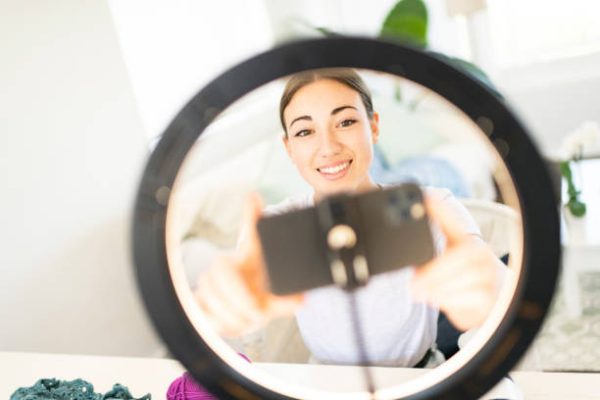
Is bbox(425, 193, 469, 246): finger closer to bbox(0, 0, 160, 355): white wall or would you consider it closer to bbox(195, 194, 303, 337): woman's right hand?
bbox(195, 194, 303, 337): woman's right hand

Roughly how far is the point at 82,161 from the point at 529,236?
1.43m

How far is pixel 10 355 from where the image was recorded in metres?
0.98

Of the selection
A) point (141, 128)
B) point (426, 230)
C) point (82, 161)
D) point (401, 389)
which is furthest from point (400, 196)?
point (141, 128)

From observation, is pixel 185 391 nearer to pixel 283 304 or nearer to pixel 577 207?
pixel 283 304

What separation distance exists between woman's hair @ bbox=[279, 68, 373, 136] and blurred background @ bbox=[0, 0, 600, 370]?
0.74 metres

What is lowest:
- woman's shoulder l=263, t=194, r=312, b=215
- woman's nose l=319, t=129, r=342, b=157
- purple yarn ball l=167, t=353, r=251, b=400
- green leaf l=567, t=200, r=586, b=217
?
green leaf l=567, t=200, r=586, b=217

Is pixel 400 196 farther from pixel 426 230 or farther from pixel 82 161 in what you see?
pixel 82 161

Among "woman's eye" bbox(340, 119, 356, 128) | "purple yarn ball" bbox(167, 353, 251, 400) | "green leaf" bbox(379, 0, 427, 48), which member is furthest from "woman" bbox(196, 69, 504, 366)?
"green leaf" bbox(379, 0, 427, 48)

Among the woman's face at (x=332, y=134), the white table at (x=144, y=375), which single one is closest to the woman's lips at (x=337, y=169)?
the woman's face at (x=332, y=134)

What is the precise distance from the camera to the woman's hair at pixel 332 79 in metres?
0.32

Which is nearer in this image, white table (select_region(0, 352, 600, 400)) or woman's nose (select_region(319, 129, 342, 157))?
woman's nose (select_region(319, 129, 342, 157))

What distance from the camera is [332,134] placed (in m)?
0.34

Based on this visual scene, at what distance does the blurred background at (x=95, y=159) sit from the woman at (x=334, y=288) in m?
0.76

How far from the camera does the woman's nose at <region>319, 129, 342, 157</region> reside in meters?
0.34
